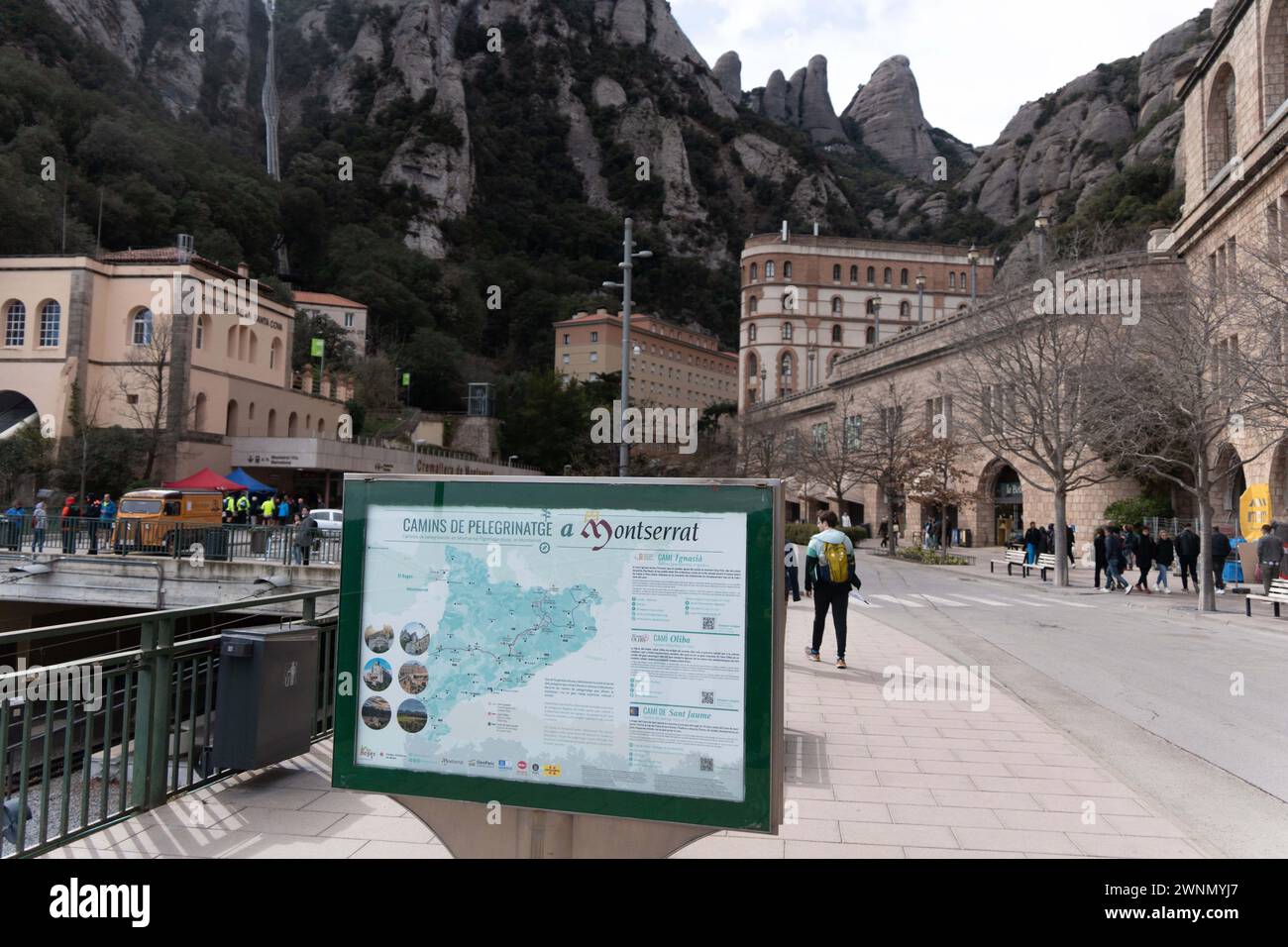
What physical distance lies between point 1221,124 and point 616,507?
3678 centimetres

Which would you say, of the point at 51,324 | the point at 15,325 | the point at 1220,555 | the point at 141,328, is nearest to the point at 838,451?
the point at 1220,555

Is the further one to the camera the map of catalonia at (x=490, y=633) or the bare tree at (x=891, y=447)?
the bare tree at (x=891, y=447)

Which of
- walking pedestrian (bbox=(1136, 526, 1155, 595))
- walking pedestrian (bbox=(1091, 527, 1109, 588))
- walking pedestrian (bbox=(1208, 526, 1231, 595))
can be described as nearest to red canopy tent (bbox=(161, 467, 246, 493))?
walking pedestrian (bbox=(1091, 527, 1109, 588))

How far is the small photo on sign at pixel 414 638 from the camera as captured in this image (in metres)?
3.40

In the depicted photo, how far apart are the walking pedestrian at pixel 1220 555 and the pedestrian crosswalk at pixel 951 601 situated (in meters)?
3.50

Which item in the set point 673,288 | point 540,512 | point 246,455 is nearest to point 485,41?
point 673,288

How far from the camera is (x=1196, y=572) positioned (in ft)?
68.8

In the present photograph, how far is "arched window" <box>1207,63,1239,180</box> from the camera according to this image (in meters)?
30.2

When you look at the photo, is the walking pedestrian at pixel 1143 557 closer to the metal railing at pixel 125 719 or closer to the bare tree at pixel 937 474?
the bare tree at pixel 937 474

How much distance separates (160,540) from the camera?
23.2 meters

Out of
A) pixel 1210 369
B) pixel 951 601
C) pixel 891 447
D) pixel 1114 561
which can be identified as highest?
pixel 891 447

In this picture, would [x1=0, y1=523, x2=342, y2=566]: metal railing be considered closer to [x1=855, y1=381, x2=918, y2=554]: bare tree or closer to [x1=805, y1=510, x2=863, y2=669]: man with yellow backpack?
[x1=805, y1=510, x2=863, y2=669]: man with yellow backpack

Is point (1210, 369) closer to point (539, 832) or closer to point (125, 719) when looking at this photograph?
point (539, 832)

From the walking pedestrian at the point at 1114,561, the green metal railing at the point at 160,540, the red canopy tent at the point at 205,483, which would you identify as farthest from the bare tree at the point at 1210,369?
the red canopy tent at the point at 205,483
